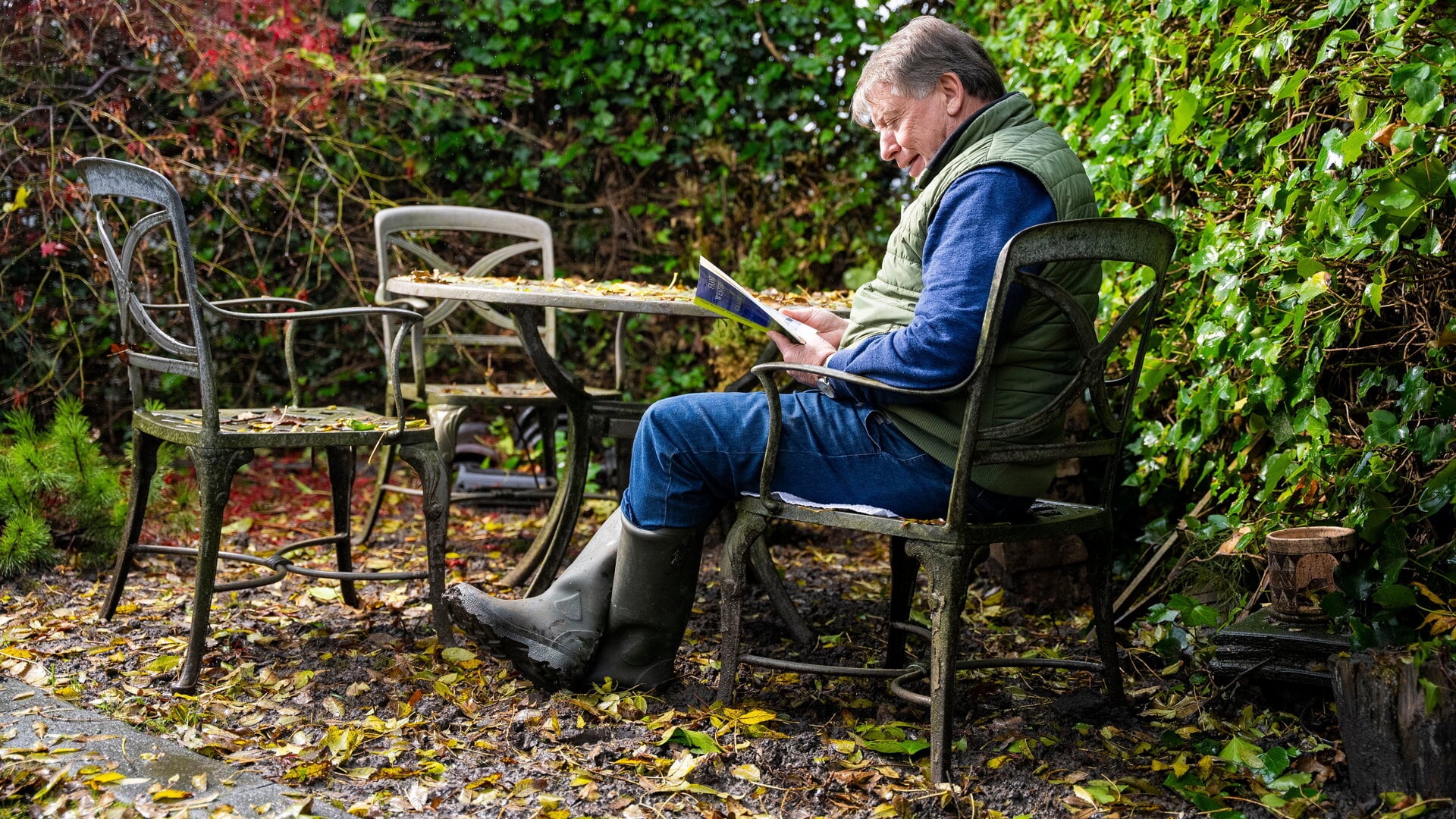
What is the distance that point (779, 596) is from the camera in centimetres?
346

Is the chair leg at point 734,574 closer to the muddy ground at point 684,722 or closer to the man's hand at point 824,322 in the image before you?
the muddy ground at point 684,722

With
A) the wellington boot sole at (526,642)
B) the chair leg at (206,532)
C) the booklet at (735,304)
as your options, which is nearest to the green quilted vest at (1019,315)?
the booklet at (735,304)

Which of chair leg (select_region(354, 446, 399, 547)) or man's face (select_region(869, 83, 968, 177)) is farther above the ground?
man's face (select_region(869, 83, 968, 177))

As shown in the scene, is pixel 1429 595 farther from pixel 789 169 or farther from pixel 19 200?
pixel 19 200

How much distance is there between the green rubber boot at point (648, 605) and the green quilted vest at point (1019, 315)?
23.1 inches

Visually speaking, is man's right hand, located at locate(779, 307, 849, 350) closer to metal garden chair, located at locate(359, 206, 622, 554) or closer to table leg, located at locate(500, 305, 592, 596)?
table leg, located at locate(500, 305, 592, 596)

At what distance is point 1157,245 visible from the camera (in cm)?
238

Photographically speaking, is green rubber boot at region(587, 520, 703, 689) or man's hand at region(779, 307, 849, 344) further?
man's hand at region(779, 307, 849, 344)

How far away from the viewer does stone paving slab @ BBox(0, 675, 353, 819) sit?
2.20m

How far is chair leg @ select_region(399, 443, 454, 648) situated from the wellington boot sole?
0.48m

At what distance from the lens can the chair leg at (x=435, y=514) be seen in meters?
3.21

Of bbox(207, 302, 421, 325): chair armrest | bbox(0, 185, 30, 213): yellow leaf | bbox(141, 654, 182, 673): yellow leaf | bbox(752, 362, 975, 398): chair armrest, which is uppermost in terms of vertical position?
bbox(0, 185, 30, 213): yellow leaf

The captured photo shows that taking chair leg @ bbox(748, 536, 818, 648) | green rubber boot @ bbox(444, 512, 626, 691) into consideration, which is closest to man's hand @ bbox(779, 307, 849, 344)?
green rubber boot @ bbox(444, 512, 626, 691)

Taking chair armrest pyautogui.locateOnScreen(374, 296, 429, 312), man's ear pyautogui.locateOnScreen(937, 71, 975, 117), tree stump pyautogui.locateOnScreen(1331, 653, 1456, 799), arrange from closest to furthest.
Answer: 1. tree stump pyautogui.locateOnScreen(1331, 653, 1456, 799)
2. man's ear pyautogui.locateOnScreen(937, 71, 975, 117)
3. chair armrest pyautogui.locateOnScreen(374, 296, 429, 312)
